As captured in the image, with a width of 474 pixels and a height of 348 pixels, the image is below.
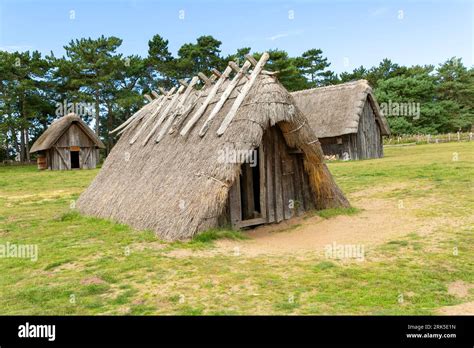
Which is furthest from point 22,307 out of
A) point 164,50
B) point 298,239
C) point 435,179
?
point 164,50

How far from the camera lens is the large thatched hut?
30.1ft

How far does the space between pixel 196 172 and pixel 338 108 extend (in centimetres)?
2231

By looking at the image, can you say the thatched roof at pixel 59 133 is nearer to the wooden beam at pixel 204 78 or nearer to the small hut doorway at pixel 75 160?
the small hut doorway at pixel 75 160

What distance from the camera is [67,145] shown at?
35594 mm

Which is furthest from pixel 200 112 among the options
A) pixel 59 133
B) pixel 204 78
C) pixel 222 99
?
pixel 59 133

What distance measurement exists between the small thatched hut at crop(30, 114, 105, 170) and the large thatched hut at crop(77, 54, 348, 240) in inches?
937

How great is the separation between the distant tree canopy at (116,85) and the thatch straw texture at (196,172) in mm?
30047

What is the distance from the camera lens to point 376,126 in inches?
1233

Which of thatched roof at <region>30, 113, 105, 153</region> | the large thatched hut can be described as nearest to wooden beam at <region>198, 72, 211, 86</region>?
the large thatched hut

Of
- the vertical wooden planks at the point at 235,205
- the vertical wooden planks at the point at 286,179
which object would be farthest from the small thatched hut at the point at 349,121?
the vertical wooden planks at the point at 235,205

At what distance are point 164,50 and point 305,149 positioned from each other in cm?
3821
